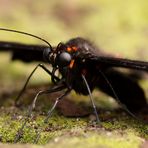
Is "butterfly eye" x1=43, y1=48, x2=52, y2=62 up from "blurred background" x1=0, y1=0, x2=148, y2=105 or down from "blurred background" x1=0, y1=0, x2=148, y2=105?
up

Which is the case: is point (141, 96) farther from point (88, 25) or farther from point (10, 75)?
point (88, 25)

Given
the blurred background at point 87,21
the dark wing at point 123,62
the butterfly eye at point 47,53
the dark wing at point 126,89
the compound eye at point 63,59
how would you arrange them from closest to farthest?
1. the dark wing at point 123,62
2. the compound eye at point 63,59
3. the butterfly eye at point 47,53
4. the dark wing at point 126,89
5. the blurred background at point 87,21

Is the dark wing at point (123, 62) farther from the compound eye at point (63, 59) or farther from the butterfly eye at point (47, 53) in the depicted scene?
the butterfly eye at point (47, 53)

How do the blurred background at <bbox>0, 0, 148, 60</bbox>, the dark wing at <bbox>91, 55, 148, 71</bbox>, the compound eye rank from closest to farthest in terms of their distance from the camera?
the dark wing at <bbox>91, 55, 148, 71</bbox>
the compound eye
the blurred background at <bbox>0, 0, 148, 60</bbox>

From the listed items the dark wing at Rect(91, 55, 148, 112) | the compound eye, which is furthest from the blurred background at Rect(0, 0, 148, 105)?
the compound eye

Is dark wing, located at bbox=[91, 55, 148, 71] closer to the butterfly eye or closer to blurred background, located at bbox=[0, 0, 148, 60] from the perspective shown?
the butterfly eye

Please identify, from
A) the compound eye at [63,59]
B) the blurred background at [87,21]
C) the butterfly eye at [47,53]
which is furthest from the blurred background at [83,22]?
the compound eye at [63,59]

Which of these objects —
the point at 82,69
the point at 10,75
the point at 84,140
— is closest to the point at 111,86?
the point at 82,69
